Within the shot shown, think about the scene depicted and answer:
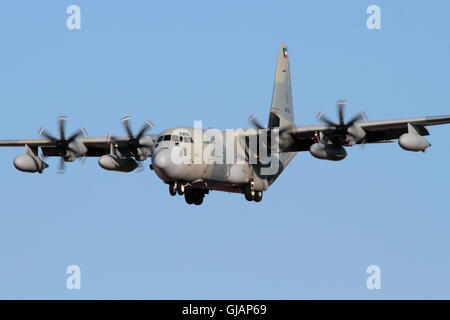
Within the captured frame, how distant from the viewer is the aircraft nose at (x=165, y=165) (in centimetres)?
2988

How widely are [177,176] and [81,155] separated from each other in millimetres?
7389

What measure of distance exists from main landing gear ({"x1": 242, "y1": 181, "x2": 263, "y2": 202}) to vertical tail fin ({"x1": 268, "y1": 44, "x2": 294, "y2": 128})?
2.80m

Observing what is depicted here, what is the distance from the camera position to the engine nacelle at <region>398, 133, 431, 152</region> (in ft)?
99.7

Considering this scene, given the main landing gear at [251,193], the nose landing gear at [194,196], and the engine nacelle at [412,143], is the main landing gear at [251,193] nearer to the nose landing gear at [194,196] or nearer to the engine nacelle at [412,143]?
the nose landing gear at [194,196]

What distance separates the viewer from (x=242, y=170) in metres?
34.1

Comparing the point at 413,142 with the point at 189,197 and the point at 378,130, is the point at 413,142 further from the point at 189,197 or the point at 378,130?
the point at 189,197

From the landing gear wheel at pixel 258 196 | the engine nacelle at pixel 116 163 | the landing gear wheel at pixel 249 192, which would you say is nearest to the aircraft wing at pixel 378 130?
the landing gear wheel at pixel 258 196

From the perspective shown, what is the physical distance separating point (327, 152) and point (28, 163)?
12.3m

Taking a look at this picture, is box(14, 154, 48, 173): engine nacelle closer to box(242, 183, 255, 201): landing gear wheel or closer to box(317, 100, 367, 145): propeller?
box(242, 183, 255, 201): landing gear wheel

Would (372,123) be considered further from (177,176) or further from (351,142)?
(177,176)

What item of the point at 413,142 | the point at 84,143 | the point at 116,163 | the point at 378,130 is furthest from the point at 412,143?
the point at 84,143
